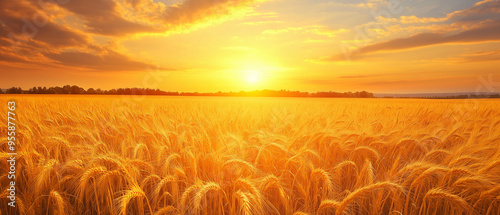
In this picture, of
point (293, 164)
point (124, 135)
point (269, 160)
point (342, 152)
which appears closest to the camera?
point (293, 164)

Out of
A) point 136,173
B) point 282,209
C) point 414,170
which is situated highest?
point 414,170

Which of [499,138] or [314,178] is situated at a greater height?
[499,138]

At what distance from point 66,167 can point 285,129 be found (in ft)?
9.86

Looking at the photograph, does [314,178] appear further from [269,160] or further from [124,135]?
[124,135]

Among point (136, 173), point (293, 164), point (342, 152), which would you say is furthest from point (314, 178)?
point (136, 173)

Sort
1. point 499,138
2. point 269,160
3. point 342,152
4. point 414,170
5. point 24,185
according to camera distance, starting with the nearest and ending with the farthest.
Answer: point 414,170
point 24,185
point 269,160
point 342,152
point 499,138

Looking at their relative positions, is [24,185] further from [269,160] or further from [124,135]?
[269,160]

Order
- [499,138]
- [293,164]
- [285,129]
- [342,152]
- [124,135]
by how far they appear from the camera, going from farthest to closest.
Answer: [285,129]
[124,135]
[499,138]
[342,152]
[293,164]

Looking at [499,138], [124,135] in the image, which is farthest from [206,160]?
[499,138]

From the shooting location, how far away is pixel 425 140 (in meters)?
2.96

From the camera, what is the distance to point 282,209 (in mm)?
1701

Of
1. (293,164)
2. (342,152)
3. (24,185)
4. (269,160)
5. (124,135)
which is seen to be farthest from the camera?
(124,135)

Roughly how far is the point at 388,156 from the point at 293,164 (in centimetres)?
130

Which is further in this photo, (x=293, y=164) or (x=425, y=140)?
(x=425, y=140)
